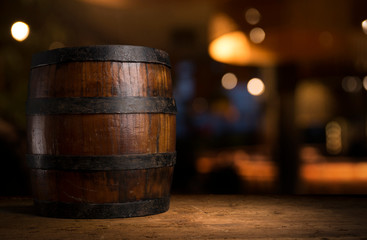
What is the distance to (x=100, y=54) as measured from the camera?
2264mm

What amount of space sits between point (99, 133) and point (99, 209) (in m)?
0.36

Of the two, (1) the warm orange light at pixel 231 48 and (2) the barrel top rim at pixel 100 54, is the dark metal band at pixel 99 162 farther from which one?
(1) the warm orange light at pixel 231 48

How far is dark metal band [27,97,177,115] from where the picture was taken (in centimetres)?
221

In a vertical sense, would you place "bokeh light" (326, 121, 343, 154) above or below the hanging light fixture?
below

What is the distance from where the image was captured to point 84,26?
8477 mm

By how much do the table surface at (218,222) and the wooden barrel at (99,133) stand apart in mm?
103

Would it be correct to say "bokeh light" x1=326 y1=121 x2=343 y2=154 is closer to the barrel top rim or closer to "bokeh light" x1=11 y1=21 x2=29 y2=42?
"bokeh light" x1=11 y1=21 x2=29 y2=42

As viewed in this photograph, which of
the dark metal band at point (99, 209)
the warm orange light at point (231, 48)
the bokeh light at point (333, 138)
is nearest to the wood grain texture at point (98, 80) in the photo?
the dark metal band at point (99, 209)

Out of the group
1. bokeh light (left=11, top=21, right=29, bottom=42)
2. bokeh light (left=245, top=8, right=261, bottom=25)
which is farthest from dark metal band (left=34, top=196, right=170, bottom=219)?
bokeh light (left=11, top=21, right=29, bottom=42)

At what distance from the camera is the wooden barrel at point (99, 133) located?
222 cm

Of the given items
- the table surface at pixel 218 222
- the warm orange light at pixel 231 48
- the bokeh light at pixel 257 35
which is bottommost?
the table surface at pixel 218 222

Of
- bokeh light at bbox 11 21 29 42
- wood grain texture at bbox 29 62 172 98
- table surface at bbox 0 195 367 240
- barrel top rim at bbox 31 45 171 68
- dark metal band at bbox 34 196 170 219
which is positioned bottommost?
table surface at bbox 0 195 367 240

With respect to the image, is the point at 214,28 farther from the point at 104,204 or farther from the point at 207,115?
the point at 207,115

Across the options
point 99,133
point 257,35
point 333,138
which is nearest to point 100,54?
point 99,133
